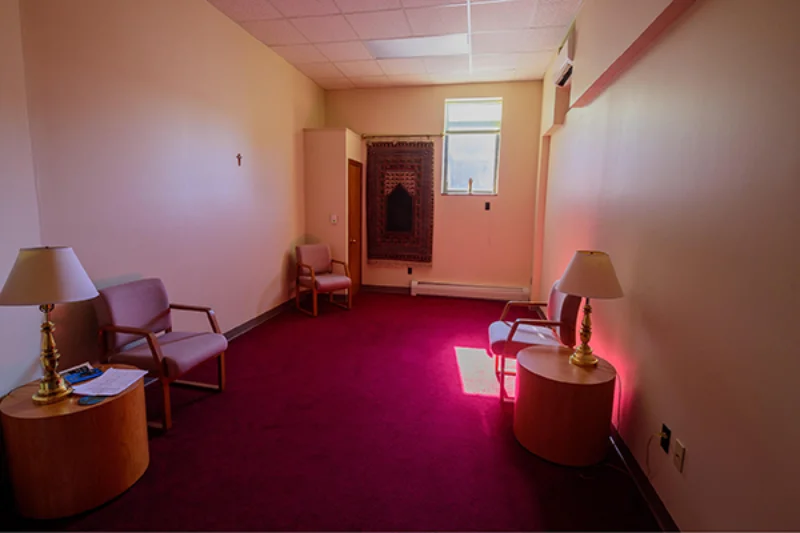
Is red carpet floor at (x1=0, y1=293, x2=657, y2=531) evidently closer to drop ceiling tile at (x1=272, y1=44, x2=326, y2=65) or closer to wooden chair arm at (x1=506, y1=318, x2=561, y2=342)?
wooden chair arm at (x1=506, y1=318, x2=561, y2=342)

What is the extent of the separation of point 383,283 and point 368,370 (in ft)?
9.87

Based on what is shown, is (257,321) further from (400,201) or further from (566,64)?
(566,64)

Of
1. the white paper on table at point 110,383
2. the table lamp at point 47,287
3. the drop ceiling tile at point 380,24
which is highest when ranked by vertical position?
the drop ceiling tile at point 380,24

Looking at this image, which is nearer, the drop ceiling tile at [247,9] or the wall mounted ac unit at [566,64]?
the drop ceiling tile at [247,9]

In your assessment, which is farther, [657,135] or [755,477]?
[657,135]

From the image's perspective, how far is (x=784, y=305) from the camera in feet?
3.85

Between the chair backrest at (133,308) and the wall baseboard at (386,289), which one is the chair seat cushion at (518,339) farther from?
the wall baseboard at (386,289)

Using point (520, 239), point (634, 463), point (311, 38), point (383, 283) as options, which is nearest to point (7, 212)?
point (311, 38)

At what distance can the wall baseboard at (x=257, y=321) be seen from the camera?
4.10 m

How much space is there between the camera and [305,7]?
11.6 feet

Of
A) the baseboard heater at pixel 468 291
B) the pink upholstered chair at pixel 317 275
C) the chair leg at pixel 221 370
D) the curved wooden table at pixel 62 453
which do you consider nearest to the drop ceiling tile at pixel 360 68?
the pink upholstered chair at pixel 317 275

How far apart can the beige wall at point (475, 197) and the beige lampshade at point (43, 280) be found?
475 cm

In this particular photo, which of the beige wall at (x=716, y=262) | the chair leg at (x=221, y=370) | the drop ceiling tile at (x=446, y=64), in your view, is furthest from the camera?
the drop ceiling tile at (x=446, y=64)

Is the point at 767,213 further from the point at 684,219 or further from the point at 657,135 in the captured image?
the point at 657,135
